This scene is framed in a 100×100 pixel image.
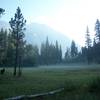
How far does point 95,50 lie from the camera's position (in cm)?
9006

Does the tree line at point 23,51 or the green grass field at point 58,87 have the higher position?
the tree line at point 23,51

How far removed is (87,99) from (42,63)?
127 m

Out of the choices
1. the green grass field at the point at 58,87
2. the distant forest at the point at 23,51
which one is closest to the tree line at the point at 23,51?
the distant forest at the point at 23,51

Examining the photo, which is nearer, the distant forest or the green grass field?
the green grass field

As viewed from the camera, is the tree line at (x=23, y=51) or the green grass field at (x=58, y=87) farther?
the tree line at (x=23, y=51)

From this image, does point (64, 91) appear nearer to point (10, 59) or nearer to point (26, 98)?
point (26, 98)

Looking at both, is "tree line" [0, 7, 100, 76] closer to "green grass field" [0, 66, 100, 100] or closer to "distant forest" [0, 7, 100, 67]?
"distant forest" [0, 7, 100, 67]

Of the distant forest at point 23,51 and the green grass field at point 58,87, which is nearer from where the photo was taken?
the green grass field at point 58,87

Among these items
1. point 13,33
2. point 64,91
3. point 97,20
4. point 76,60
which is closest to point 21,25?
point 13,33

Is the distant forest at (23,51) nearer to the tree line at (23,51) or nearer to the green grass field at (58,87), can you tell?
the tree line at (23,51)

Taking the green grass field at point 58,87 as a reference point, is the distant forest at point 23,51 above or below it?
above

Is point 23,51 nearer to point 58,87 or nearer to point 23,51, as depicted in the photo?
point 23,51

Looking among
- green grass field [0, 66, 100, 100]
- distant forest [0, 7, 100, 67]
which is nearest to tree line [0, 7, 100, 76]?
distant forest [0, 7, 100, 67]

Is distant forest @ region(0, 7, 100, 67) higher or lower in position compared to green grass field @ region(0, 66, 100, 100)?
higher
